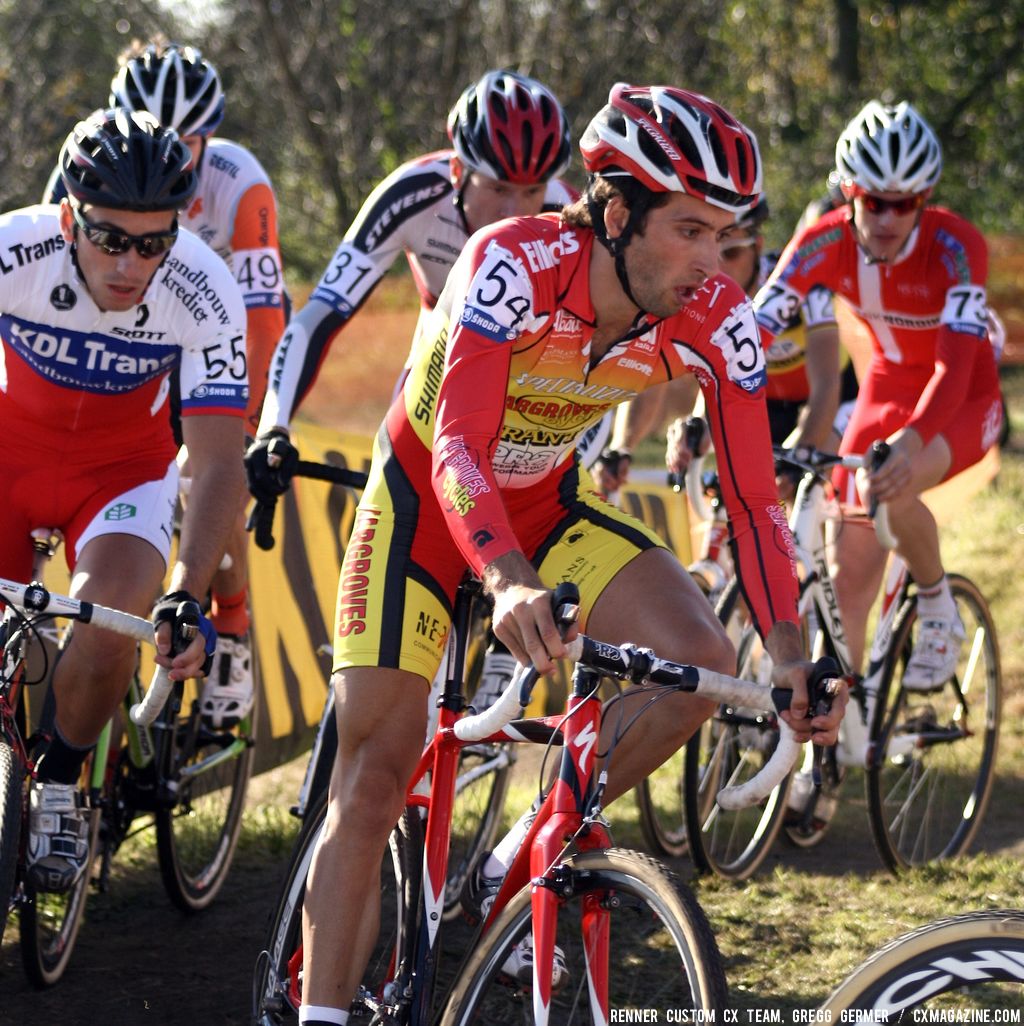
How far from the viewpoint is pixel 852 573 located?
6188 mm

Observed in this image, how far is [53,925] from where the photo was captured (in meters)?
4.83

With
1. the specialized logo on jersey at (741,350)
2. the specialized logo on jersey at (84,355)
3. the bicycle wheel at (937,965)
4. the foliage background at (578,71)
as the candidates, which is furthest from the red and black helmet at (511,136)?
the foliage background at (578,71)

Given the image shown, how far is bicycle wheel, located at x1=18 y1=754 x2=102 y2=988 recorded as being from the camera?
4.47m

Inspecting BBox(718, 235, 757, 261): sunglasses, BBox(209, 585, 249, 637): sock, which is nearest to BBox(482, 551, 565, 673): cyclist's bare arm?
BBox(209, 585, 249, 637): sock

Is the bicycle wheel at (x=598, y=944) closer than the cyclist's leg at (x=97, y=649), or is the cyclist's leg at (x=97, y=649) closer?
the bicycle wheel at (x=598, y=944)

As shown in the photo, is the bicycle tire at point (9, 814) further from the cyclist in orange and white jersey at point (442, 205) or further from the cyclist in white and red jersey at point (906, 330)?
the cyclist in white and red jersey at point (906, 330)

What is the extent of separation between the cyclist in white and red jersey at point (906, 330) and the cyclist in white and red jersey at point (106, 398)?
93.0 inches

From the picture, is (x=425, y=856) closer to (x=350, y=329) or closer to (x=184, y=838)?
(x=184, y=838)

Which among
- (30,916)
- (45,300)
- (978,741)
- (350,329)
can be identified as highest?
(350,329)

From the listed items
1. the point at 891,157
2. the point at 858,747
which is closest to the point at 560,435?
the point at 858,747

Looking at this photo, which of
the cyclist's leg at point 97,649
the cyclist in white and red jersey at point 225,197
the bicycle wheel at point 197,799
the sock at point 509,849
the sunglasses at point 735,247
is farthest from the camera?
the sunglasses at point 735,247

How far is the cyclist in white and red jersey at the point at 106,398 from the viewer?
410 centimetres

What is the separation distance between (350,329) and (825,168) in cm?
745

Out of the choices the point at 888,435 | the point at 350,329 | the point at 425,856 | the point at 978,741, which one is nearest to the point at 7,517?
the point at 425,856
